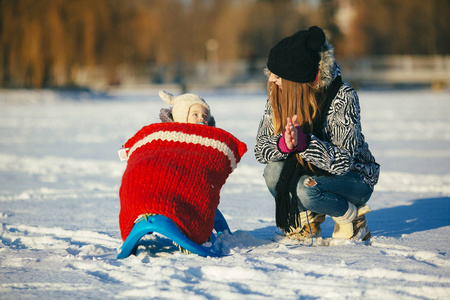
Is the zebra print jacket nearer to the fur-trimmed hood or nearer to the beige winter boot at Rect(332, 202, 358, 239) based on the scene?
the fur-trimmed hood

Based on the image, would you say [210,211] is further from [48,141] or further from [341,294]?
[48,141]

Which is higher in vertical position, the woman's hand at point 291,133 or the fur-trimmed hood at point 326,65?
the fur-trimmed hood at point 326,65

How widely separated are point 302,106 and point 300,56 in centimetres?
27

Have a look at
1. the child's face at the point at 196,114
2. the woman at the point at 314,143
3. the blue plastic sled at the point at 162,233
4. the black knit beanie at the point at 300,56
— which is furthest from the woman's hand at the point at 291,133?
the blue plastic sled at the point at 162,233

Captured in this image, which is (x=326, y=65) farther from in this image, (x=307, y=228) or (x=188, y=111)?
(x=307, y=228)

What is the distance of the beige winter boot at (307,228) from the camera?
298 centimetres

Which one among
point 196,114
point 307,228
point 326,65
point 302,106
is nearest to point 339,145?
point 302,106

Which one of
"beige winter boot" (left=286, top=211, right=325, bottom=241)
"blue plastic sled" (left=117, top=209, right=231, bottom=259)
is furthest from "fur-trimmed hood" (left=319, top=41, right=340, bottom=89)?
"blue plastic sled" (left=117, top=209, right=231, bottom=259)

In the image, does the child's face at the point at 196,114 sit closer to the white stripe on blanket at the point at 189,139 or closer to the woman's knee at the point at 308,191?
the white stripe on blanket at the point at 189,139

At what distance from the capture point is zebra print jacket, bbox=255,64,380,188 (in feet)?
8.93

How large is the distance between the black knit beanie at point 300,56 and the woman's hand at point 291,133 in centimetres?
26

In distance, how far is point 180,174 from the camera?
8.45 ft

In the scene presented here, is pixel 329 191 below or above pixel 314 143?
below

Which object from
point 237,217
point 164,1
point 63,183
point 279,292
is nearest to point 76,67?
point 63,183
